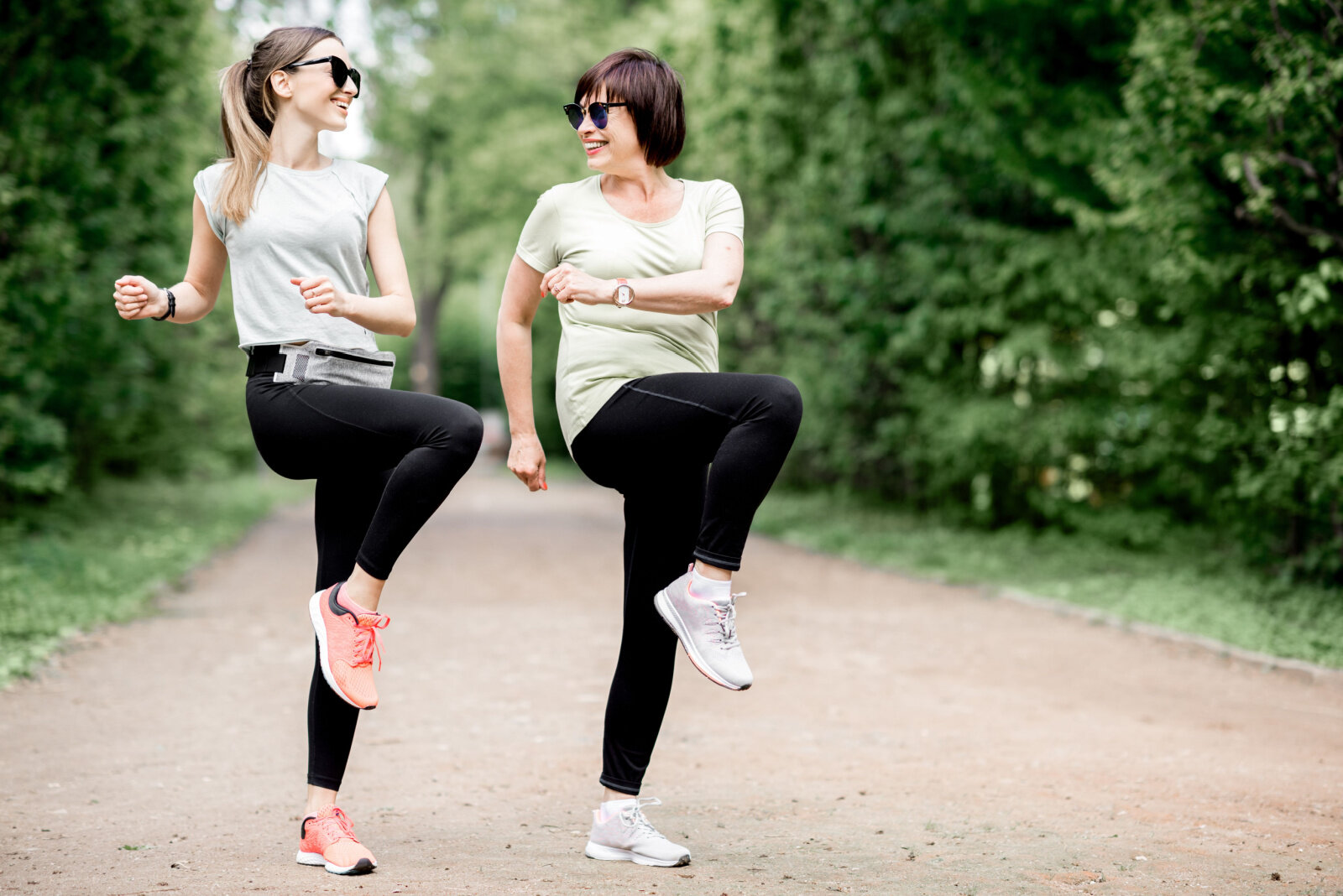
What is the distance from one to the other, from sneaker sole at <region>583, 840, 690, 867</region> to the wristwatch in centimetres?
163

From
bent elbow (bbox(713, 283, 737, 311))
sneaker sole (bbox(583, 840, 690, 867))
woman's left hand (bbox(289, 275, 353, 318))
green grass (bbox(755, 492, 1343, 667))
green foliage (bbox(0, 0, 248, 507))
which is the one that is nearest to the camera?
A: woman's left hand (bbox(289, 275, 353, 318))

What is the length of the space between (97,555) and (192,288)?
10.1 meters

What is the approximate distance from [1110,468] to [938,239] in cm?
323

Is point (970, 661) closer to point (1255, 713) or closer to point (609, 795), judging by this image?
point (1255, 713)

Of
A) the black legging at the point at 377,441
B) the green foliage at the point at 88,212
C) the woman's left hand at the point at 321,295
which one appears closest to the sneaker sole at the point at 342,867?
the black legging at the point at 377,441

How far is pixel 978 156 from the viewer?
1430cm

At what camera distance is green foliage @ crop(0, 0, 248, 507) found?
11.4m

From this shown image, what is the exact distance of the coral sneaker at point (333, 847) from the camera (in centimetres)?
371

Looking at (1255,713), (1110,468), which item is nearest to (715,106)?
(1110,468)

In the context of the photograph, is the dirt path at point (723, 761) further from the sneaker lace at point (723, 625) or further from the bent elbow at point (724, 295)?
the bent elbow at point (724, 295)

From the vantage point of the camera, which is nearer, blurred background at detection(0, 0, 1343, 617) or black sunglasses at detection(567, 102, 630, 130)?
black sunglasses at detection(567, 102, 630, 130)

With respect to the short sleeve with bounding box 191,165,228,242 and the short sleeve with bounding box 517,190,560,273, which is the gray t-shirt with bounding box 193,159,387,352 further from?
the short sleeve with bounding box 517,190,560,273

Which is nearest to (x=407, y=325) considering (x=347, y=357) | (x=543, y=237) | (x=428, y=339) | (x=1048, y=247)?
(x=347, y=357)

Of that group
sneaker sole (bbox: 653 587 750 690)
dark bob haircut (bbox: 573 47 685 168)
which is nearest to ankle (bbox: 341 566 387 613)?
sneaker sole (bbox: 653 587 750 690)
